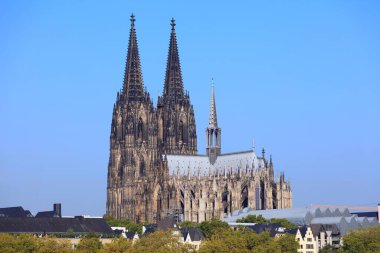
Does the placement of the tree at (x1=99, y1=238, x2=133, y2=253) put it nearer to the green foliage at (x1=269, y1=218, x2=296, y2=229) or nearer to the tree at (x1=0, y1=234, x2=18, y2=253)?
the tree at (x1=0, y1=234, x2=18, y2=253)

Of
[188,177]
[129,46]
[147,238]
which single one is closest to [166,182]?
[188,177]

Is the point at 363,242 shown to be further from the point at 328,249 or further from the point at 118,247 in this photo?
the point at 118,247

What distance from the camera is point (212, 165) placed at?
19650cm

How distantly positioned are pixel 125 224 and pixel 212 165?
21.9 m

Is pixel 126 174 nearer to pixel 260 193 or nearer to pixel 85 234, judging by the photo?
pixel 260 193

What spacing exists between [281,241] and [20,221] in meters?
36.7

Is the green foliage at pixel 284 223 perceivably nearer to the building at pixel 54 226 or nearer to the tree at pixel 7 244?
the building at pixel 54 226

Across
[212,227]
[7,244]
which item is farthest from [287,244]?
[7,244]

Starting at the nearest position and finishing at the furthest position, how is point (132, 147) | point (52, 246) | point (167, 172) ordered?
point (52, 246) < point (167, 172) < point (132, 147)

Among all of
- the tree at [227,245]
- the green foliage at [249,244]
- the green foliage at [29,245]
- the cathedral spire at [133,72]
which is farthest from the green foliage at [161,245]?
the cathedral spire at [133,72]

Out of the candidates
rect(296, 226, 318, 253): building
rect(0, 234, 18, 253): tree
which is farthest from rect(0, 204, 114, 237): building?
rect(296, 226, 318, 253): building

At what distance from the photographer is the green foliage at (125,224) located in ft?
572

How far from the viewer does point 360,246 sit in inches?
5330

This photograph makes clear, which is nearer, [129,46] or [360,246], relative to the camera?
[360,246]
